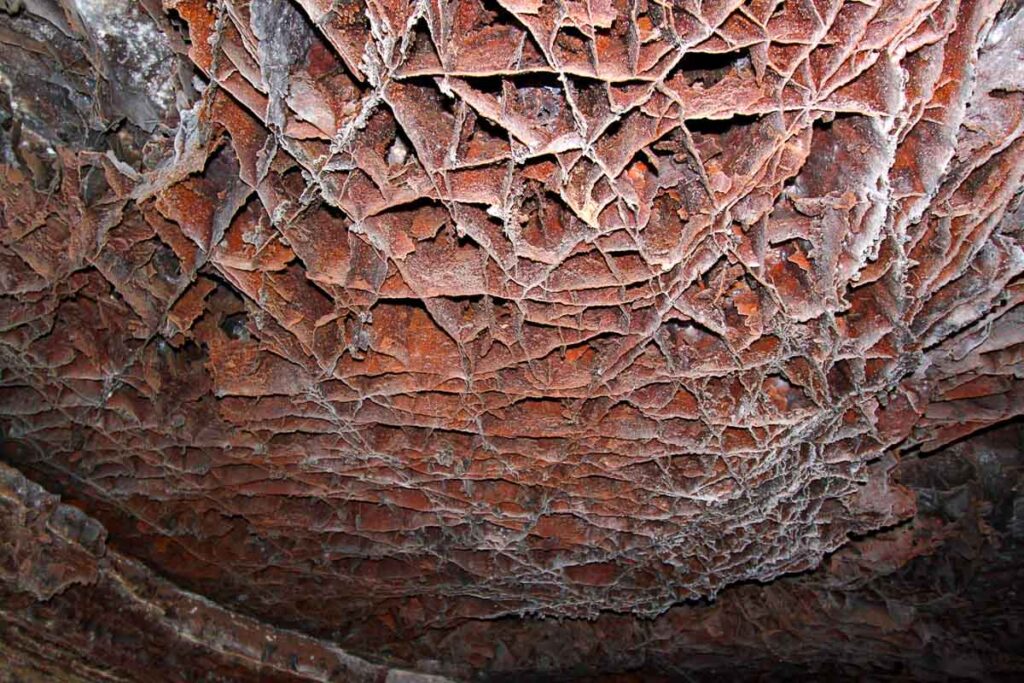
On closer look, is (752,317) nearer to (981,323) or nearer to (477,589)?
(981,323)

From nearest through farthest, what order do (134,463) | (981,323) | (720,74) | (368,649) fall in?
(720,74) < (981,323) < (134,463) < (368,649)

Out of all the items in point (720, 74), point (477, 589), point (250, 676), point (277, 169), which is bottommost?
point (250, 676)

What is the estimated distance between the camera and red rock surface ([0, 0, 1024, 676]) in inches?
126

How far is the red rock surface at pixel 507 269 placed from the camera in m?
3.21

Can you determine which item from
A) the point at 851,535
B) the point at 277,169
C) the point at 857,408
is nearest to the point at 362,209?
the point at 277,169

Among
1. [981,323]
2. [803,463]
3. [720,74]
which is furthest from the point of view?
[803,463]

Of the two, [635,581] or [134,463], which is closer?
[134,463]

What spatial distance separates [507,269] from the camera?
3.79 metres

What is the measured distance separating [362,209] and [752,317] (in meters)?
1.91

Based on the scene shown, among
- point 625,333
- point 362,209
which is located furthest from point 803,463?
point 362,209

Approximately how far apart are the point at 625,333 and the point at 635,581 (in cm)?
287

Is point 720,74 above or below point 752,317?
above

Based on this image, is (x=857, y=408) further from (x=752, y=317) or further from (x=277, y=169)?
(x=277, y=169)

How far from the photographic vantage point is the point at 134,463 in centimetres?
547
